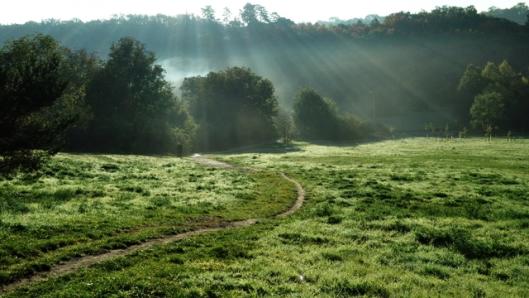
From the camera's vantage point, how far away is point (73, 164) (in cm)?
3928

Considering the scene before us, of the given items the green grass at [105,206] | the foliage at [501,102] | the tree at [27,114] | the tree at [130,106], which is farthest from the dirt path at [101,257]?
the foliage at [501,102]

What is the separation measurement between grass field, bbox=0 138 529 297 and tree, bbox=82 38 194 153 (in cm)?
4981

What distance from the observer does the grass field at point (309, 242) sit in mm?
13031

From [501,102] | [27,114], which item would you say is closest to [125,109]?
[27,114]

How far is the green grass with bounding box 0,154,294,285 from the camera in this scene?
15.6m

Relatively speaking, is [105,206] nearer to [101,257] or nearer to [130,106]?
[101,257]

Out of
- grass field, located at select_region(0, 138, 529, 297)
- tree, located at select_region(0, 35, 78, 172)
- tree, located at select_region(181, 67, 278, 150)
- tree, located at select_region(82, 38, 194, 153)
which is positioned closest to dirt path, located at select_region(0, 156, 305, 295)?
grass field, located at select_region(0, 138, 529, 297)

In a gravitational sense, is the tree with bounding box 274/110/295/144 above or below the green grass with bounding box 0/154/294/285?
above

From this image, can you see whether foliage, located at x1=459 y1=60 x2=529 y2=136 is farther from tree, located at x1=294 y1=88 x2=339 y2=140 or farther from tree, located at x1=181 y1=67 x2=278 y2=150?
tree, located at x1=181 y1=67 x2=278 y2=150

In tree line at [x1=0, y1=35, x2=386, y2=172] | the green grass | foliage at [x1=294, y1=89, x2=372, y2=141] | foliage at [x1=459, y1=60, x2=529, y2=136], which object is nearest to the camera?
the green grass

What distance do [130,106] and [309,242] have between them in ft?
257

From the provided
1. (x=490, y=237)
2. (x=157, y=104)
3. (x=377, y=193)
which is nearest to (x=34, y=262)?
(x=490, y=237)

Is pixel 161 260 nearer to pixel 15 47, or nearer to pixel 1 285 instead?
pixel 1 285

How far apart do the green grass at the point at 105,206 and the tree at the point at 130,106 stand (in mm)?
42535
